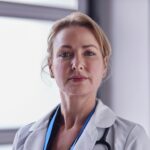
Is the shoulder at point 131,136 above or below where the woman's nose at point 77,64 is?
below

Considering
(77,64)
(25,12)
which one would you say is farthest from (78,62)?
(25,12)

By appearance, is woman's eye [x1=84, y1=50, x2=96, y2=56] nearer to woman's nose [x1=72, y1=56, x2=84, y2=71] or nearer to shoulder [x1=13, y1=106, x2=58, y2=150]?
woman's nose [x1=72, y1=56, x2=84, y2=71]

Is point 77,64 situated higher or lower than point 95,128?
higher

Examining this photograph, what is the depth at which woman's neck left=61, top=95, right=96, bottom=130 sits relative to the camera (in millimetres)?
1065

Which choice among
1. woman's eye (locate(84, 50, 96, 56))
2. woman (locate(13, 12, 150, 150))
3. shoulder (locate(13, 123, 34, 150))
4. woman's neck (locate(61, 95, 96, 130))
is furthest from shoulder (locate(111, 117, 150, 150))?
shoulder (locate(13, 123, 34, 150))

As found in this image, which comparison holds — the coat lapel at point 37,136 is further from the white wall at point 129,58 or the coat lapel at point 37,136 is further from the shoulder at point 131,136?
the white wall at point 129,58

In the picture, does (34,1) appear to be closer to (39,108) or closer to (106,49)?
(39,108)

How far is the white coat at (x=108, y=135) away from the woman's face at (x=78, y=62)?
90mm

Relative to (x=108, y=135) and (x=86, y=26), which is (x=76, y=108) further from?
(x=86, y=26)

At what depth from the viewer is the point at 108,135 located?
101 centimetres

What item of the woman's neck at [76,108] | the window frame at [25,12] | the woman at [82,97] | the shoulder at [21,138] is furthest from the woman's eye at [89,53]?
the window frame at [25,12]

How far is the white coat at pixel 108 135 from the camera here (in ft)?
3.14

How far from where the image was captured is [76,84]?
1.01 meters

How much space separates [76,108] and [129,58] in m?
0.83
